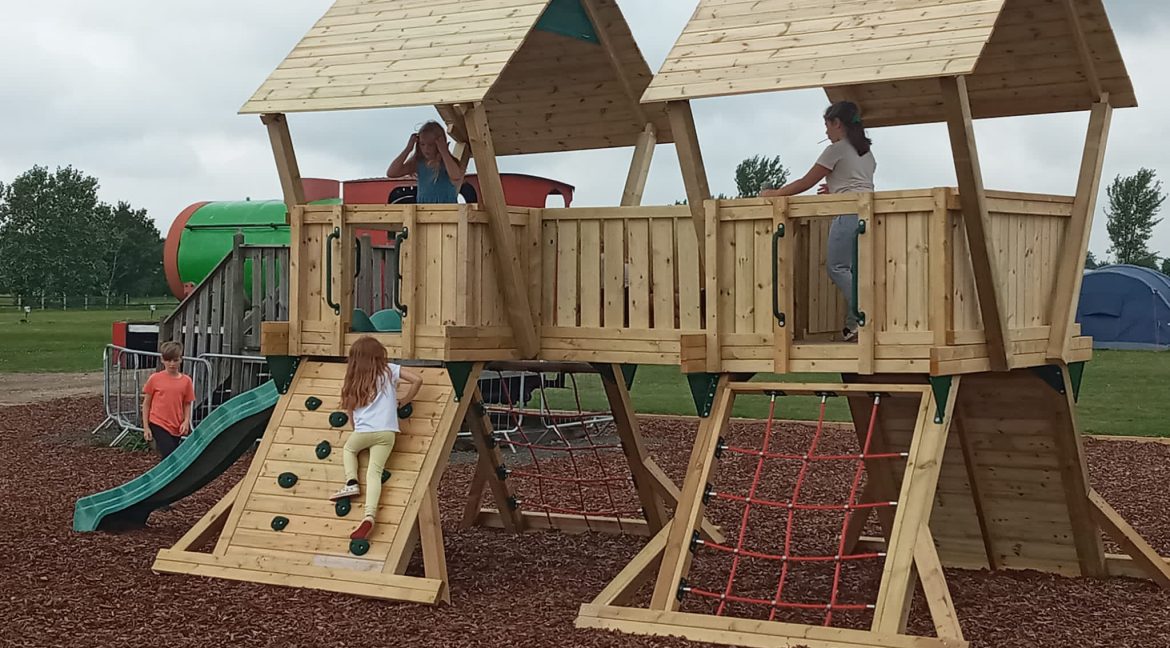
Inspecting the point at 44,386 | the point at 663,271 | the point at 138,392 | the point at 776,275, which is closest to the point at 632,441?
the point at 663,271

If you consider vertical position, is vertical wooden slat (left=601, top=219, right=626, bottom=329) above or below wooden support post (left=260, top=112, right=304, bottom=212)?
below

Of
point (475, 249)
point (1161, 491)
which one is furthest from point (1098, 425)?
point (475, 249)

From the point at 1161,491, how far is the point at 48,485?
11.1 metres

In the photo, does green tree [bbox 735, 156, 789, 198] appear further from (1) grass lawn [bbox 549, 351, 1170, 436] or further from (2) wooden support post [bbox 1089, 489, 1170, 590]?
(2) wooden support post [bbox 1089, 489, 1170, 590]

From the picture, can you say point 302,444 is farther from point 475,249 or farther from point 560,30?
point 560,30

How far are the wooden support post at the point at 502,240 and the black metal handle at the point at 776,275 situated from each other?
6.13 ft

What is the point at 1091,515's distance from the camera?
9.36 metres

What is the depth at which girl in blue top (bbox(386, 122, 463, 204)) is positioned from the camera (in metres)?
10.1

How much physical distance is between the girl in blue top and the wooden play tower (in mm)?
792

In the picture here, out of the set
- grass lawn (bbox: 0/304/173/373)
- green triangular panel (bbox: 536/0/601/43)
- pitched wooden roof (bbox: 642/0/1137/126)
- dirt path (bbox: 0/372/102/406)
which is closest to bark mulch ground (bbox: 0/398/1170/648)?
pitched wooden roof (bbox: 642/0/1137/126)

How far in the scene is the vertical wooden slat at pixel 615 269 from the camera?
932cm

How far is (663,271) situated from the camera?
9203 mm

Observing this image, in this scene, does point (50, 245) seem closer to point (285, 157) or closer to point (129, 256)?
point (129, 256)

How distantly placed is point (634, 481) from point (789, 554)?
5.67 ft
